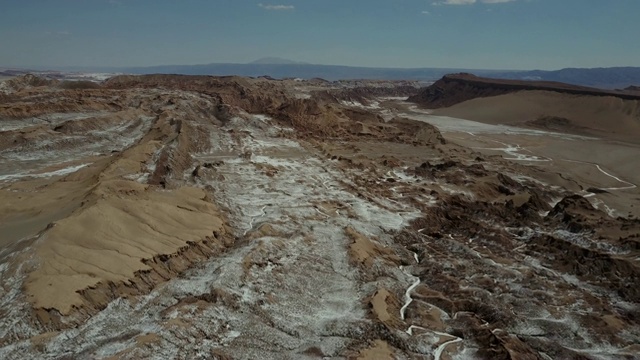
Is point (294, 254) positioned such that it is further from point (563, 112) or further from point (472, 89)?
point (472, 89)

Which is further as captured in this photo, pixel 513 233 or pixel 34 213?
pixel 513 233

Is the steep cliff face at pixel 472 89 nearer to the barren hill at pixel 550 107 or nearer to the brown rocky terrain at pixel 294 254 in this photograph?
the barren hill at pixel 550 107

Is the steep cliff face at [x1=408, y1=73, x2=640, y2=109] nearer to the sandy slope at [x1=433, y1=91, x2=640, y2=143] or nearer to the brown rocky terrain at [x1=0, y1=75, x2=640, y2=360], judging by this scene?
the sandy slope at [x1=433, y1=91, x2=640, y2=143]

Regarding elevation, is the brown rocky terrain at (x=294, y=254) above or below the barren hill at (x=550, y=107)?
below

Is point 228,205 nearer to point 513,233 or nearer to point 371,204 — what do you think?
point 371,204

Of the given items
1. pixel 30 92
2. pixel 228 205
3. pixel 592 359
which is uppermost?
pixel 30 92

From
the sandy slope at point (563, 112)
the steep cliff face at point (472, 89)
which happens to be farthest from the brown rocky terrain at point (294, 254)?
the steep cliff face at point (472, 89)

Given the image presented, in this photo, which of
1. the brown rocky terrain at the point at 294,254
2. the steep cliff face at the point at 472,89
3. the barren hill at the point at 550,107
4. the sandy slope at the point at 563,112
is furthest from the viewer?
the steep cliff face at the point at 472,89

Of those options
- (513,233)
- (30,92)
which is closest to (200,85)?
(30,92)
